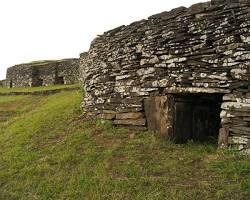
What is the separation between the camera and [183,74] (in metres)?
9.05

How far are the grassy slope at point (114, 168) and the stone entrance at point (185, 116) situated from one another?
1.36 ft

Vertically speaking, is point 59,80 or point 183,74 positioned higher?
point 183,74

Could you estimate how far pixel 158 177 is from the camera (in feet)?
25.0

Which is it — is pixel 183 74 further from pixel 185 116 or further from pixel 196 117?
pixel 196 117

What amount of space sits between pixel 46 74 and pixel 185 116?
23496 mm

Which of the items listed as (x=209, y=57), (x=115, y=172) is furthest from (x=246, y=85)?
(x=115, y=172)

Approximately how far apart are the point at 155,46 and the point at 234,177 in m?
4.27

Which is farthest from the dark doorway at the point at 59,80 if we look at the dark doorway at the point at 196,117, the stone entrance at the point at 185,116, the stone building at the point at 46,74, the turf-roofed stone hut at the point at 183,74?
the dark doorway at the point at 196,117

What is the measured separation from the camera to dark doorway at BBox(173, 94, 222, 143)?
30.6 feet

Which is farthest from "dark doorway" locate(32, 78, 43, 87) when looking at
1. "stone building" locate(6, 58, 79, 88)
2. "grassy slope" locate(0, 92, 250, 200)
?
"grassy slope" locate(0, 92, 250, 200)

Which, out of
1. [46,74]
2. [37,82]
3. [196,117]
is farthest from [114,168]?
[37,82]

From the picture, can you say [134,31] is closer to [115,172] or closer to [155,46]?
[155,46]

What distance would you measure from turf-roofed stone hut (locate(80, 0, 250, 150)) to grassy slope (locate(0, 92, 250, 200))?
595mm

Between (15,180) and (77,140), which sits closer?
(15,180)
